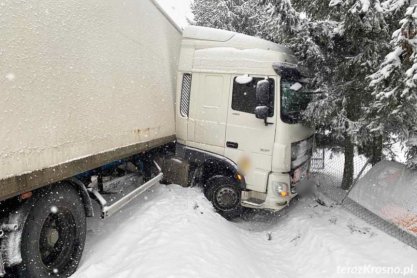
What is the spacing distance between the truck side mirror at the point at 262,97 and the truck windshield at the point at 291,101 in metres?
0.33

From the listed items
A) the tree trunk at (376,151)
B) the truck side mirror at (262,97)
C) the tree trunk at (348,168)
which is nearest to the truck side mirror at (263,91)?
the truck side mirror at (262,97)

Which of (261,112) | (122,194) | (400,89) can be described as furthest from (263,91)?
(122,194)

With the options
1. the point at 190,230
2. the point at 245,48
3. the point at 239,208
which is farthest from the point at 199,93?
the point at 190,230

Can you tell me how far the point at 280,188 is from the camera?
620cm

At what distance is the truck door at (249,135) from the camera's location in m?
6.23

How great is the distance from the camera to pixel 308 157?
7484 mm

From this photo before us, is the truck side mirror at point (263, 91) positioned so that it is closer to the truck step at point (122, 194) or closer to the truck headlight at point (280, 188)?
the truck headlight at point (280, 188)

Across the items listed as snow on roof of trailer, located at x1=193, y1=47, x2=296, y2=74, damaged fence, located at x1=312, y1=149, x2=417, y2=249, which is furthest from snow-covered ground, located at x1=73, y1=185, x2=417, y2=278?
snow on roof of trailer, located at x1=193, y1=47, x2=296, y2=74

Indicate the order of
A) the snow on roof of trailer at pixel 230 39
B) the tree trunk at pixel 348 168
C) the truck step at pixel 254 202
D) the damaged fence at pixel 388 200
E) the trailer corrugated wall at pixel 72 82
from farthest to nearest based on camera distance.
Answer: the tree trunk at pixel 348 168 < the snow on roof of trailer at pixel 230 39 < the truck step at pixel 254 202 < the damaged fence at pixel 388 200 < the trailer corrugated wall at pixel 72 82

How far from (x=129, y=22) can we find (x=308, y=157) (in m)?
4.51

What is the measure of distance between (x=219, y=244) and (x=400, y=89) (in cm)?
324

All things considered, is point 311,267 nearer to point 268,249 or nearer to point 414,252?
point 268,249

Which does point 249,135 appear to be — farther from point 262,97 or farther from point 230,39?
point 230,39

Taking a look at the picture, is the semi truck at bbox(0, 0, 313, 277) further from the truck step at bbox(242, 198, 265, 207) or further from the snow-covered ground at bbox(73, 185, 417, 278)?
the snow-covered ground at bbox(73, 185, 417, 278)
